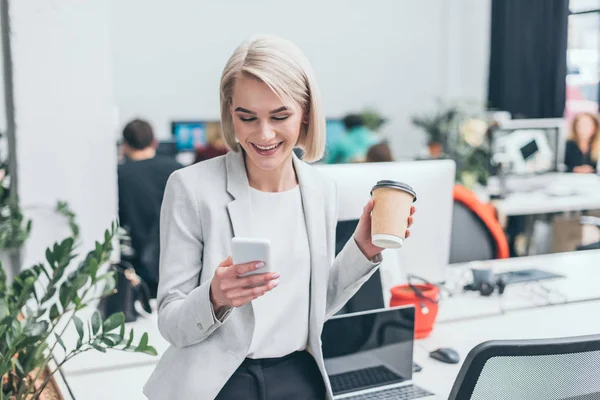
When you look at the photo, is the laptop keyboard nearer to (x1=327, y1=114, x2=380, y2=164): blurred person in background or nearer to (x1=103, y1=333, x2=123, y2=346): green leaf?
(x1=103, y1=333, x2=123, y2=346): green leaf

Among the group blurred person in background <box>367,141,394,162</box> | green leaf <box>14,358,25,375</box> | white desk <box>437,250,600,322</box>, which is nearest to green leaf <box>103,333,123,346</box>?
green leaf <box>14,358,25,375</box>

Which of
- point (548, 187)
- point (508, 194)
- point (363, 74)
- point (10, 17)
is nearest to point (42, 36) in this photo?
point (10, 17)

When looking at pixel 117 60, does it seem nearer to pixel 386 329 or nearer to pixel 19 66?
pixel 19 66

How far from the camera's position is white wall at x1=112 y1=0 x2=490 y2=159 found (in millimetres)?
6824

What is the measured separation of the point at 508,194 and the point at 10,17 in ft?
11.5

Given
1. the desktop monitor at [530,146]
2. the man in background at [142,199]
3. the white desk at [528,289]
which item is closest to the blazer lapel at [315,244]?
the white desk at [528,289]

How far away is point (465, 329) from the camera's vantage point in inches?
80.7

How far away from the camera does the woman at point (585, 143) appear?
5625 mm

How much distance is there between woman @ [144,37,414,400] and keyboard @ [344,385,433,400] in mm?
253

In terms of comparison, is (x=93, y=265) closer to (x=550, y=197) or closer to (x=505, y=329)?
(x=505, y=329)

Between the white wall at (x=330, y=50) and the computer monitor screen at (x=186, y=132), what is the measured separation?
67 centimetres

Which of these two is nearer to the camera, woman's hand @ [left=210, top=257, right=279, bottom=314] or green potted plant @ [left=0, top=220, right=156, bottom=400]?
woman's hand @ [left=210, top=257, right=279, bottom=314]

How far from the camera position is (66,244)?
57.4 inches

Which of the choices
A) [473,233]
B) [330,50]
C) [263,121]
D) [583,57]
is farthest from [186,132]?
[263,121]
